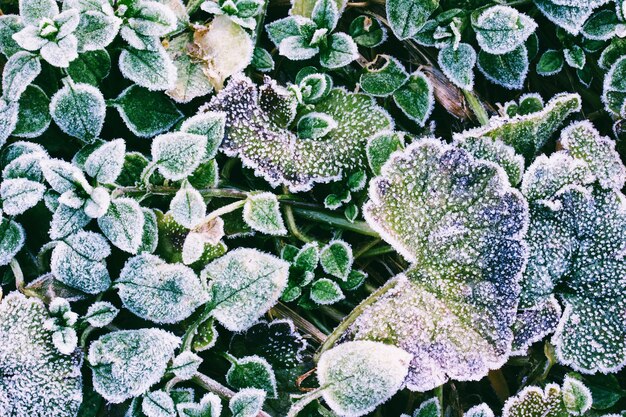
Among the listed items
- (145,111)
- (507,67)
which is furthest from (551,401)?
(145,111)

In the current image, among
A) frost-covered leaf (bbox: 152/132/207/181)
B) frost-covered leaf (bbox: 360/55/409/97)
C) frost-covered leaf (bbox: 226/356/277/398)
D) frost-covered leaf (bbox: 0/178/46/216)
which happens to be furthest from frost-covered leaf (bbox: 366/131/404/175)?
frost-covered leaf (bbox: 0/178/46/216)

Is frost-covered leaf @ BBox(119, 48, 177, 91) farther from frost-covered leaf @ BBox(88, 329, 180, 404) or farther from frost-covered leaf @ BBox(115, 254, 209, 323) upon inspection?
frost-covered leaf @ BBox(88, 329, 180, 404)

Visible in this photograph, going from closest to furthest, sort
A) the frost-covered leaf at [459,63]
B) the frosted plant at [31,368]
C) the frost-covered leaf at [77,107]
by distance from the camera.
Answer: the frosted plant at [31,368] < the frost-covered leaf at [77,107] < the frost-covered leaf at [459,63]

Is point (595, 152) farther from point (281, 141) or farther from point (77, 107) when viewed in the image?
point (77, 107)

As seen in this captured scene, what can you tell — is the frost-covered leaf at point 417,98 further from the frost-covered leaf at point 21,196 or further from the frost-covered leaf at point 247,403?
the frost-covered leaf at point 21,196

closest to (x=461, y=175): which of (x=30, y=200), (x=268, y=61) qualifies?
(x=268, y=61)

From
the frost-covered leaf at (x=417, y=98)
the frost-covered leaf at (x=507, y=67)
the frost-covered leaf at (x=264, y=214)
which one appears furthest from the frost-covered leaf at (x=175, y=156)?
the frost-covered leaf at (x=507, y=67)

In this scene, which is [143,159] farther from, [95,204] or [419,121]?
[419,121]
